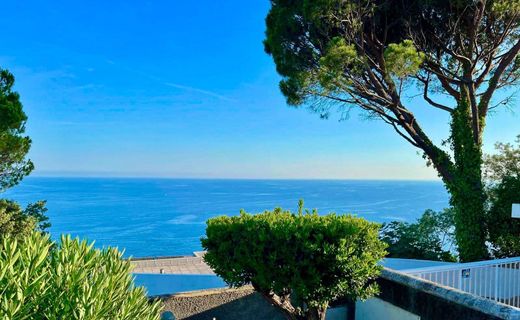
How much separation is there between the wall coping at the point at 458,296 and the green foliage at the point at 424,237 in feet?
20.2

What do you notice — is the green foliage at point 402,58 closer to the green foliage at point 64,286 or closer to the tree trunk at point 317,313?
the tree trunk at point 317,313

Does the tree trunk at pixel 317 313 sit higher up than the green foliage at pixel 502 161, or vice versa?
the green foliage at pixel 502 161

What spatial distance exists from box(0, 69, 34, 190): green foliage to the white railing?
8.76m

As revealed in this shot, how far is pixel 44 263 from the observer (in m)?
2.73

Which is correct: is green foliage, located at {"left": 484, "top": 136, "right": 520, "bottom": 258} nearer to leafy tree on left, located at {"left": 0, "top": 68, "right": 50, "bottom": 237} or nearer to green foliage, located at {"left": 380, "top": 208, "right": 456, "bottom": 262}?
green foliage, located at {"left": 380, "top": 208, "right": 456, "bottom": 262}

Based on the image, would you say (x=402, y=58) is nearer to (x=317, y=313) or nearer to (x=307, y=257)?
(x=307, y=257)

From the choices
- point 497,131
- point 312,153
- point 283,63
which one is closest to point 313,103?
point 283,63

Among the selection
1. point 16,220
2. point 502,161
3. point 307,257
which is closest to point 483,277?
point 307,257

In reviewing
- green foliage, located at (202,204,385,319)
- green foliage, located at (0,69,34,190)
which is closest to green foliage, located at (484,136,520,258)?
green foliage, located at (202,204,385,319)

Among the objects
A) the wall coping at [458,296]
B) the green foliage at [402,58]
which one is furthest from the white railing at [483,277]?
the green foliage at [402,58]

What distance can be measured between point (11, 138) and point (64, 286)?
784 cm

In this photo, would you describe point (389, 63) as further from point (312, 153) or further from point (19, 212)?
point (312, 153)

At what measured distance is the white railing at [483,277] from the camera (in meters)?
5.11

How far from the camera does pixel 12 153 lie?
356 inches
